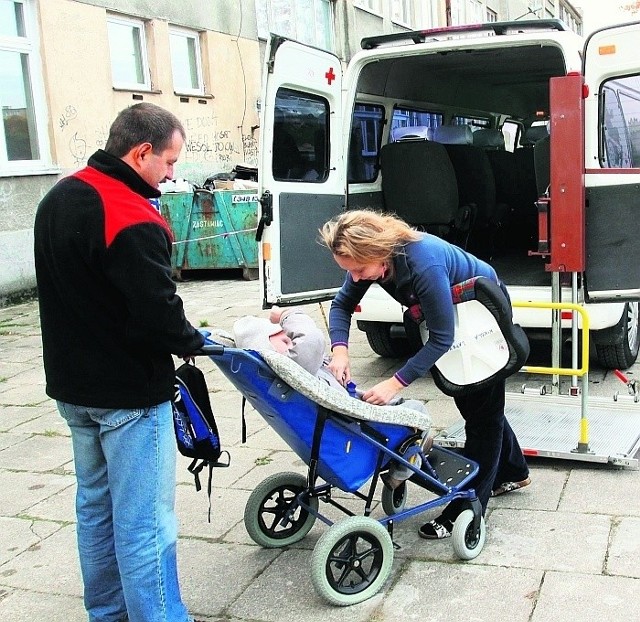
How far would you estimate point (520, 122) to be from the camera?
10586 mm

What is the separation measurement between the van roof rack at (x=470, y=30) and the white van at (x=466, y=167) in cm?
1

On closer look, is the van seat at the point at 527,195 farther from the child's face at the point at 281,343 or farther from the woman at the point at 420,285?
the child's face at the point at 281,343

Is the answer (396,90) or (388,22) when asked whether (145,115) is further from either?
(388,22)

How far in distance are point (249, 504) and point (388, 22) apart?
65.1ft

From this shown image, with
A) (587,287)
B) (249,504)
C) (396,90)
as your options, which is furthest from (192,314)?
(249,504)

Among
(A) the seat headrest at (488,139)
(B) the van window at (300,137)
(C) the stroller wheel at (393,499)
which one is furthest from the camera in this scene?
(A) the seat headrest at (488,139)

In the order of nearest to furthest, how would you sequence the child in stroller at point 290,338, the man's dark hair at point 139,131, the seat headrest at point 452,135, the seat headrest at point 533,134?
the man's dark hair at point 139,131 → the child in stroller at point 290,338 → the seat headrest at point 452,135 → the seat headrest at point 533,134

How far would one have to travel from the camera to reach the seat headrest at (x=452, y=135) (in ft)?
26.8

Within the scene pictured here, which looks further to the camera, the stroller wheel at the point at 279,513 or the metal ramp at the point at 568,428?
the metal ramp at the point at 568,428

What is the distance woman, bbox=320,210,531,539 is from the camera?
10.7 ft

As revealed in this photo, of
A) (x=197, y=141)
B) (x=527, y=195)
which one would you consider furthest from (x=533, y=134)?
(x=197, y=141)

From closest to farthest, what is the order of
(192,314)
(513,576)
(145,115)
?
(145,115) < (513,576) < (192,314)

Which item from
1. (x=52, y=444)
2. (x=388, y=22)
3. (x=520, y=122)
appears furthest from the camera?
(x=388, y=22)

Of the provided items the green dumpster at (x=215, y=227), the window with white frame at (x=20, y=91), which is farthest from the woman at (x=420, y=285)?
the window with white frame at (x=20, y=91)
